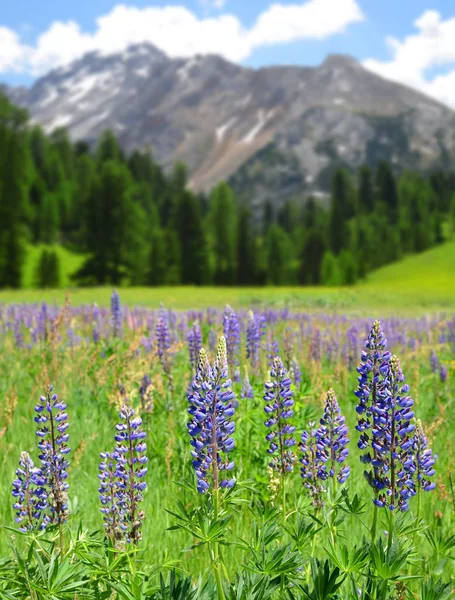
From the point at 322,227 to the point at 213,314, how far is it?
103 metres

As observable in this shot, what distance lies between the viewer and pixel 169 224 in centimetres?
8450

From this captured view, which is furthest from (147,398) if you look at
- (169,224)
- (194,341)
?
(169,224)

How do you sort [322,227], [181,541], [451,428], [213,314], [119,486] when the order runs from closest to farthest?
[119,486]
[181,541]
[451,428]
[213,314]
[322,227]

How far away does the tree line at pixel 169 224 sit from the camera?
67500 millimetres

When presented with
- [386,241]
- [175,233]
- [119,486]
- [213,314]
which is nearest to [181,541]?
[119,486]

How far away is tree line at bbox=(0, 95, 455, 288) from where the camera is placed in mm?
67500

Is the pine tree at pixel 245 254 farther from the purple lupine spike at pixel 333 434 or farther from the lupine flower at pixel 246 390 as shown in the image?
the purple lupine spike at pixel 333 434

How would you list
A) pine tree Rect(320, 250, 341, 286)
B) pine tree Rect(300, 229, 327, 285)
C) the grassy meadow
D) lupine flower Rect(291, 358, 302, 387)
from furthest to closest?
1. pine tree Rect(300, 229, 327, 285)
2. pine tree Rect(320, 250, 341, 286)
3. lupine flower Rect(291, 358, 302, 387)
4. the grassy meadow

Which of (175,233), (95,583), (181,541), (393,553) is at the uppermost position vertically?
(175,233)

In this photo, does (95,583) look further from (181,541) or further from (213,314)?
(213,314)

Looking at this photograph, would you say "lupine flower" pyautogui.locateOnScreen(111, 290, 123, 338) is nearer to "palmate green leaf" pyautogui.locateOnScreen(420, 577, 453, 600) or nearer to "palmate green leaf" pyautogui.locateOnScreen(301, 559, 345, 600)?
"palmate green leaf" pyautogui.locateOnScreen(301, 559, 345, 600)

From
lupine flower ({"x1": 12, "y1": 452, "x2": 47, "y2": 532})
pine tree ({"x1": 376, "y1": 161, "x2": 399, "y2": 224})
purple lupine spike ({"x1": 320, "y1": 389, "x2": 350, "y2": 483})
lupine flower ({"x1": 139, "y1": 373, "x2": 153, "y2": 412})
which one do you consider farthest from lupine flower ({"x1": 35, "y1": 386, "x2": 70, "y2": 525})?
pine tree ({"x1": 376, "y1": 161, "x2": 399, "y2": 224})

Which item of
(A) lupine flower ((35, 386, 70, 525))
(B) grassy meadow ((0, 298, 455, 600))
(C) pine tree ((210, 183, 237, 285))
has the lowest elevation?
(B) grassy meadow ((0, 298, 455, 600))

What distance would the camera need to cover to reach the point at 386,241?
106 metres
